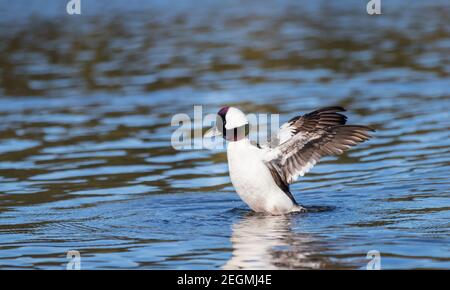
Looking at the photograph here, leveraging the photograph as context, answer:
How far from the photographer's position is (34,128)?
17406mm

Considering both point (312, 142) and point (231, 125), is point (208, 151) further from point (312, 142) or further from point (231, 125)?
point (231, 125)

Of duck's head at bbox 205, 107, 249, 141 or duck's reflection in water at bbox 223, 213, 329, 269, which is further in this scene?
duck's head at bbox 205, 107, 249, 141

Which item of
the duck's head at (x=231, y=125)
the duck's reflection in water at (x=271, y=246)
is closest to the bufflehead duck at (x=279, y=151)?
the duck's head at (x=231, y=125)

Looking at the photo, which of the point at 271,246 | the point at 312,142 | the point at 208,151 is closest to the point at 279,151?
the point at 312,142

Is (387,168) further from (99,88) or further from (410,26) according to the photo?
(410,26)

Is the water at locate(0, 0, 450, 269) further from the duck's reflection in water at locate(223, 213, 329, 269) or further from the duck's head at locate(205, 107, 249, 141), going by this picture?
the duck's head at locate(205, 107, 249, 141)

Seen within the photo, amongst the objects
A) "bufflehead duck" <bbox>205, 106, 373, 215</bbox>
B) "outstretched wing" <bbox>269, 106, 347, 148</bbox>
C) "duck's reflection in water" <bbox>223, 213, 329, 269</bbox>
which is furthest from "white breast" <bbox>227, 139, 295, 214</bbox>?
"outstretched wing" <bbox>269, 106, 347, 148</bbox>

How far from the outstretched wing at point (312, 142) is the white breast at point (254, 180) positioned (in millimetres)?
220

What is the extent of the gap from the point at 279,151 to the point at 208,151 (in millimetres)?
4638

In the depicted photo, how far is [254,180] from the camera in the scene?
10.9 m

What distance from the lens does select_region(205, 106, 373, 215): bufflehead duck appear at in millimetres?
10906

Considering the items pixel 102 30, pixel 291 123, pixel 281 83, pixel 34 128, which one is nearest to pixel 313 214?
pixel 291 123

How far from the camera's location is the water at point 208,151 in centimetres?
964
